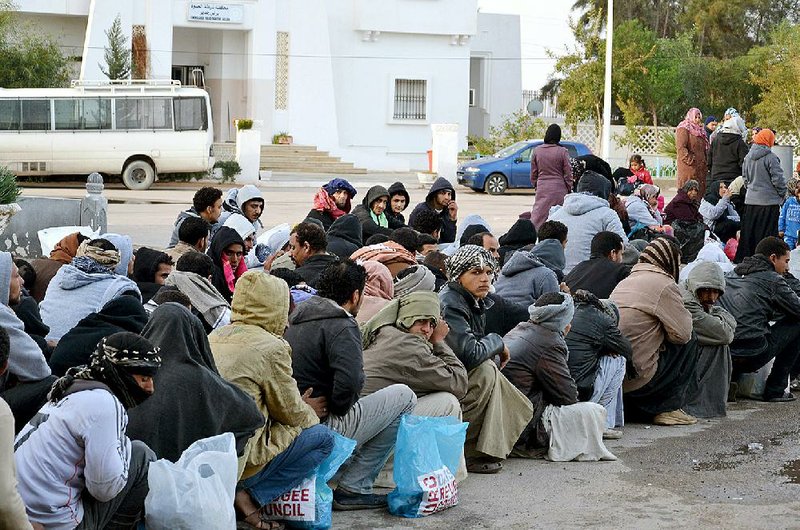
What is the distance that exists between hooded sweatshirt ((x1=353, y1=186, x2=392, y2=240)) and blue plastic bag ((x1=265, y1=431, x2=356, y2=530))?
557 cm

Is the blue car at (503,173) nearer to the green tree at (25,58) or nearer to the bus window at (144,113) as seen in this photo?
the bus window at (144,113)

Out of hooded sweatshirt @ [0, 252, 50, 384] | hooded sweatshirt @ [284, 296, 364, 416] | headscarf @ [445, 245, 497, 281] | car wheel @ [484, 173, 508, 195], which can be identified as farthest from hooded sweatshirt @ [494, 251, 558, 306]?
car wheel @ [484, 173, 508, 195]

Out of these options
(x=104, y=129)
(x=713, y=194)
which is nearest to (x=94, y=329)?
(x=713, y=194)

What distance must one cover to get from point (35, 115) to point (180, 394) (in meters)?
24.2

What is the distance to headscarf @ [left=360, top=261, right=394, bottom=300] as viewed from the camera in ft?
27.0

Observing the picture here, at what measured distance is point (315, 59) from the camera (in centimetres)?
3741

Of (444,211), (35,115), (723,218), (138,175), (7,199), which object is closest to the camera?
(444,211)

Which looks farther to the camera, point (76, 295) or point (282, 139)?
point (282, 139)

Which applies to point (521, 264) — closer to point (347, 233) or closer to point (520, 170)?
point (347, 233)

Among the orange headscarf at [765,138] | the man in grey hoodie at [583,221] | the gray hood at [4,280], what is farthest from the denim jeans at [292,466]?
the orange headscarf at [765,138]

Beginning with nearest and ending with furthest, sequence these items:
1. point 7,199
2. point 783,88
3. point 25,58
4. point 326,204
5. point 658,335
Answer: point 658,335
point 326,204
point 7,199
point 25,58
point 783,88

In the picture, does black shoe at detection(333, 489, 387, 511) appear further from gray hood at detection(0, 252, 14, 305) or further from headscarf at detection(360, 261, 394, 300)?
gray hood at detection(0, 252, 14, 305)

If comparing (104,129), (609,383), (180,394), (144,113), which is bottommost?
(609,383)

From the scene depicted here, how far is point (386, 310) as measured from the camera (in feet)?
23.6
